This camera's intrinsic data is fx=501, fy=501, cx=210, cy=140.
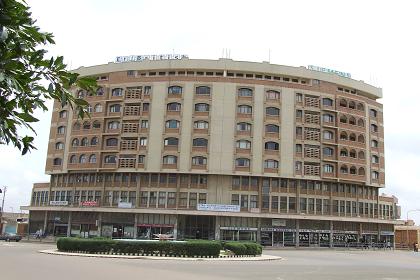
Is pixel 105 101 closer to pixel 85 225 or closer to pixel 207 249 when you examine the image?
pixel 85 225

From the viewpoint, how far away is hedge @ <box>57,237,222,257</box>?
120ft

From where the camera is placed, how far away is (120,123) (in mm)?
76875

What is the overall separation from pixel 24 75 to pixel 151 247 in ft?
114

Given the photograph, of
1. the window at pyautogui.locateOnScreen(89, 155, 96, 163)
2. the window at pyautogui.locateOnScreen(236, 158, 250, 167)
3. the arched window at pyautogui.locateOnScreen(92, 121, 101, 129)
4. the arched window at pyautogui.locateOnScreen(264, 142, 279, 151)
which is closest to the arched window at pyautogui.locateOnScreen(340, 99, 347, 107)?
the arched window at pyautogui.locateOnScreen(264, 142, 279, 151)

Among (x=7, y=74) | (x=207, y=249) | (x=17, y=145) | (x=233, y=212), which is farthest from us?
(x=233, y=212)

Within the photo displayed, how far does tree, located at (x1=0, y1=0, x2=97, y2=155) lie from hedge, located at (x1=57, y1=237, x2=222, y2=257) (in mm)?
33797

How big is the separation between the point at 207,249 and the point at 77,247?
10.3 metres

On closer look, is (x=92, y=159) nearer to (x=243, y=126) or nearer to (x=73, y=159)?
(x=73, y=159)

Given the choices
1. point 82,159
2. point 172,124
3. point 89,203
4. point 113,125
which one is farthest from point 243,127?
point 89,203

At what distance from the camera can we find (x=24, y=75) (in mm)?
3260

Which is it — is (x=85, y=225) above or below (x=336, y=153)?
below

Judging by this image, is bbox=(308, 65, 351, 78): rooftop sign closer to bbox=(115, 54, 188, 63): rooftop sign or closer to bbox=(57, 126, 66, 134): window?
bbox=(115, 54, 188, 63): rooftop sign

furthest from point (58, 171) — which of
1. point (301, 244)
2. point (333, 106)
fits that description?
point (333, 106)

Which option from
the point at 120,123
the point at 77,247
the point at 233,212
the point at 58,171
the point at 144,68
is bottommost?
the point at 77,247
